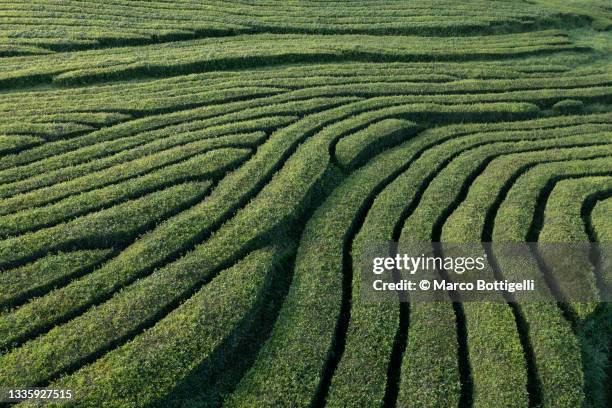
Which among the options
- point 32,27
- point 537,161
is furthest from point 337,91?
point 32,27

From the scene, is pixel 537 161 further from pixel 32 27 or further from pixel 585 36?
pixel 32 27

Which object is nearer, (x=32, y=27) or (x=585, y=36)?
(x=32, y=27)

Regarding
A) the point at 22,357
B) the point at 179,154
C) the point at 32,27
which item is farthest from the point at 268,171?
the point at 32,27

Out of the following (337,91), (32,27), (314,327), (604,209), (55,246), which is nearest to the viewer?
(314,327)

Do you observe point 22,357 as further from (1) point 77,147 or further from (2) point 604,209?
(2) point 604,209

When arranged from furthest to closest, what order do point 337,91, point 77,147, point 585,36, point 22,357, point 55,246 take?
point 585,36 → point 337,91 → point 77,147 → point 55,246 → point 22,357

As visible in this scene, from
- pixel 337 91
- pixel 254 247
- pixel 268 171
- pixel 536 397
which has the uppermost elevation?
pixel 337 91

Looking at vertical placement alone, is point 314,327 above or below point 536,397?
above
